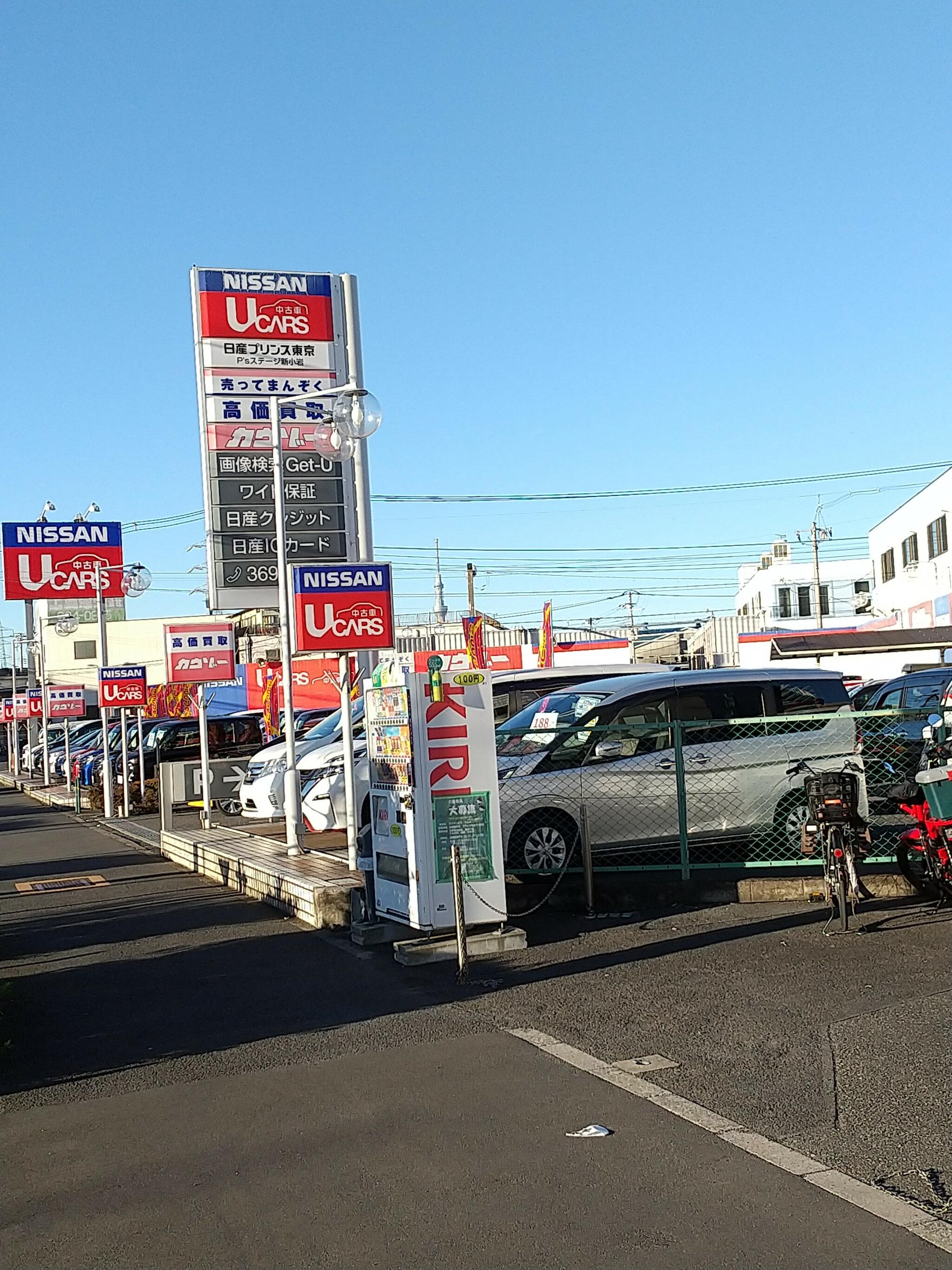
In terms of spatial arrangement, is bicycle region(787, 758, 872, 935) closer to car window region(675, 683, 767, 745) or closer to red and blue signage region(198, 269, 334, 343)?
car window region(675, 683, 767, 745)

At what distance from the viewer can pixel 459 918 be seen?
29.1 feet

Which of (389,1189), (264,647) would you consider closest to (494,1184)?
(389,1189)

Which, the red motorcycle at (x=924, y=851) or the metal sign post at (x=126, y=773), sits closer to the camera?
the red motorcycle at (x=924, y=851)

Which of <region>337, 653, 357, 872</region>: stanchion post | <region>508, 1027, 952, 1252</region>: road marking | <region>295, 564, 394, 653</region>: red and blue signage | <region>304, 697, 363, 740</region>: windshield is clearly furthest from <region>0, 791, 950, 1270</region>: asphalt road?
<region>304, 697, 363, 740</region>: windshield

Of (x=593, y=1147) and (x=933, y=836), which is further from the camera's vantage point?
(x=933, y=836)

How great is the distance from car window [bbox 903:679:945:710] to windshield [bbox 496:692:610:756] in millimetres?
7620

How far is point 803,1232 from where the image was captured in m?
4.36

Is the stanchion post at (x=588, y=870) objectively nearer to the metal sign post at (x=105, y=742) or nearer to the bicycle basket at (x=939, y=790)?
the bicycle basket at (x=939, y=790)

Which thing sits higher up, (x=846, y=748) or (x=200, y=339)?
(x=200, y=339)

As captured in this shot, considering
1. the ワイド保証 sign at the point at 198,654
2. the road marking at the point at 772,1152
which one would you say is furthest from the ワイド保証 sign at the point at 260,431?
the road marking at the point at 772,1152

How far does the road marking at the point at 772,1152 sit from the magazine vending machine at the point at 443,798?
2.56m

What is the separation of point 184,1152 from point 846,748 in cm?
797

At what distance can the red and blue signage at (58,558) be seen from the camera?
2341cm

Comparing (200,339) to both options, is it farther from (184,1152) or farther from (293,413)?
(184,1152)
